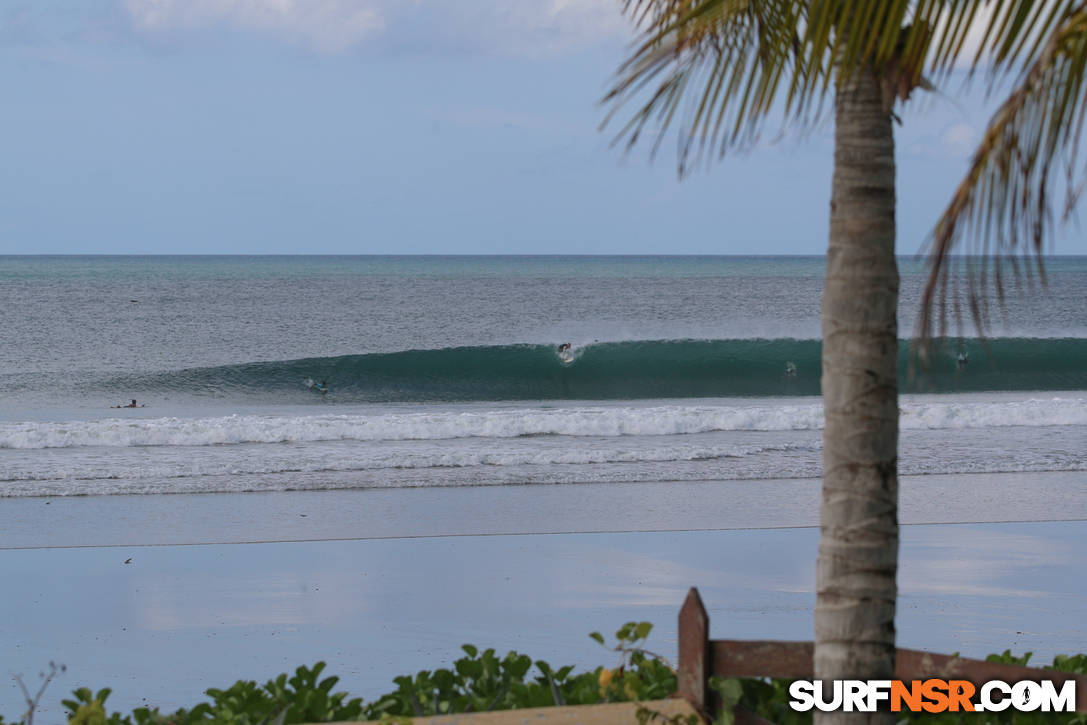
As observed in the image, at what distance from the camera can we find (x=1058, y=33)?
6.32 ft

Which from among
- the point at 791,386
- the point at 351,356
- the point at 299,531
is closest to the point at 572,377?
the point at 791,386

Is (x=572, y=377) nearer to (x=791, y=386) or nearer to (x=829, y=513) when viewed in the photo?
(x=791, y=386)

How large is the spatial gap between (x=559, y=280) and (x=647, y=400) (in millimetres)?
48980

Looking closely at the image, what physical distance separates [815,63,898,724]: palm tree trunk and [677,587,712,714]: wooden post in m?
0.66

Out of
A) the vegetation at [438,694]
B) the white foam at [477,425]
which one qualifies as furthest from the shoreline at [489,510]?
the vegetation at [438,694]

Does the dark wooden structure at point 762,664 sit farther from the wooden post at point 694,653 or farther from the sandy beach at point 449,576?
the sandy beach at point 449,576

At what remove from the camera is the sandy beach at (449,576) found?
5312 millimetres

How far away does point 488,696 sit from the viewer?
3631mm

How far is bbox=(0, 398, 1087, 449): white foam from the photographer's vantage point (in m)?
13.6

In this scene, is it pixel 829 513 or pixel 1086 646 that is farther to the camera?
pixel 1086 646

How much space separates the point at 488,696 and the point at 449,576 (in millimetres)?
3189

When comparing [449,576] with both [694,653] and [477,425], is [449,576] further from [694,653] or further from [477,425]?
[477,425]

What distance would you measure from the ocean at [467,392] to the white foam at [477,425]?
0.04 metres

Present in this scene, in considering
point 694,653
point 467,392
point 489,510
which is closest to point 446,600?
point 489,510
